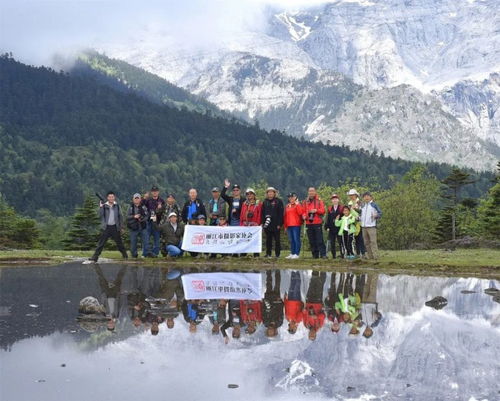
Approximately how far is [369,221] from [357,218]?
115 centimetres

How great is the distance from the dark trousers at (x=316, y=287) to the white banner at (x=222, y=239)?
493 cm

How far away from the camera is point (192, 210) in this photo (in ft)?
90.3

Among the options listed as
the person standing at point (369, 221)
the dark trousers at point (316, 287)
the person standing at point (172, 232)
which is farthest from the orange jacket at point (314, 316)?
the person standing at point (172, 232)

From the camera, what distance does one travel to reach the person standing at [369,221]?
24.5 metres

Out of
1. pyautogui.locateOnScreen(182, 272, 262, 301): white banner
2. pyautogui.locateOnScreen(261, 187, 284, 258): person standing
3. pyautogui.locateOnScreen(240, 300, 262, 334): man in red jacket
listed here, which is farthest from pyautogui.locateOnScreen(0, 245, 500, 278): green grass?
pyautogui.locateOnScreen(240, 300, 262, 334): man in red jacket

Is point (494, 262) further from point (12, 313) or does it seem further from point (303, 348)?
point (12, 313)

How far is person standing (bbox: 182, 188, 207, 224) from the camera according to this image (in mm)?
27328

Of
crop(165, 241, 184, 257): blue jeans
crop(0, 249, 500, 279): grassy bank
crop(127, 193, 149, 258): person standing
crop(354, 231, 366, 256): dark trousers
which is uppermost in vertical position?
crop(127, 193, 149, 258): person standing

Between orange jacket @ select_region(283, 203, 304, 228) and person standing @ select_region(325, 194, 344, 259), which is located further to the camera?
person standing @ select_region(325, 194, 344, 259)

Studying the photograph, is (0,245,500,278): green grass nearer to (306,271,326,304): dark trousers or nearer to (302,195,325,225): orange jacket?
(302,195,325,225): orange jacket

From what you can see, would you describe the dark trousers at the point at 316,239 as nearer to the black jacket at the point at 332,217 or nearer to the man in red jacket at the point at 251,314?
the black jacket at the point at 332,217

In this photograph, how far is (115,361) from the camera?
10.1 metres

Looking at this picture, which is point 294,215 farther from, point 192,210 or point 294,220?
point 192,210

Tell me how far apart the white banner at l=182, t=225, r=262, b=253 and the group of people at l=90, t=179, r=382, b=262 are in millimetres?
302
